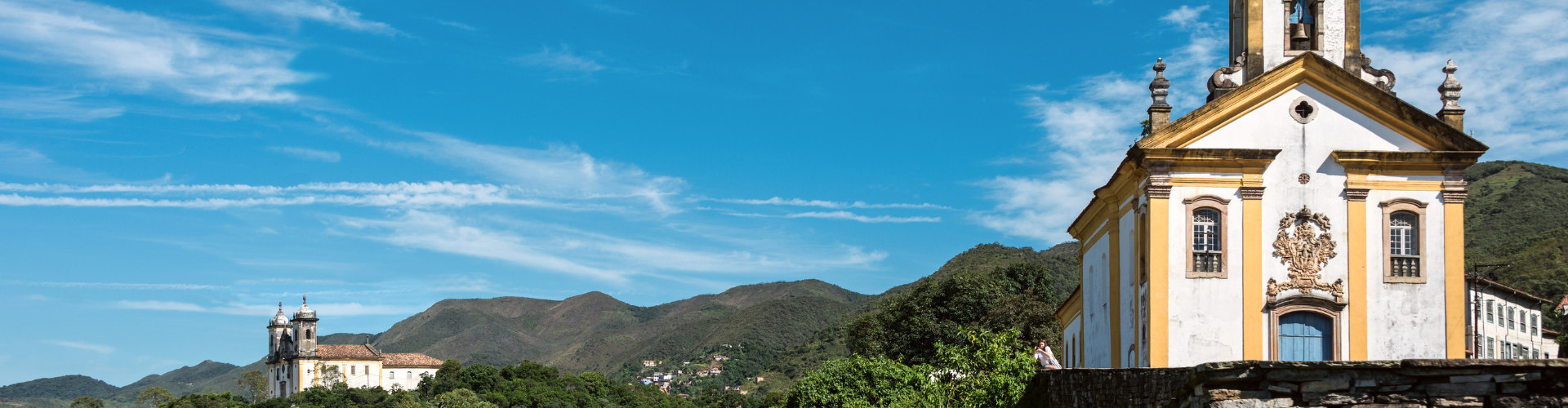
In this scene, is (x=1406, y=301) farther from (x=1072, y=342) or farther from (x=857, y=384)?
(x=1072, y=342)

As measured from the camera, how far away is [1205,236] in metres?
23.7

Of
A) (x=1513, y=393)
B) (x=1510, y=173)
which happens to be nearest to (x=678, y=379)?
(x=1510, y=173)

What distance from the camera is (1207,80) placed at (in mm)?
25156

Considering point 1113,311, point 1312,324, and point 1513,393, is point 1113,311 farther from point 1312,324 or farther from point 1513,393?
Result: point 1513,393

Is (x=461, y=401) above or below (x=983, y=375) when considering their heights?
below

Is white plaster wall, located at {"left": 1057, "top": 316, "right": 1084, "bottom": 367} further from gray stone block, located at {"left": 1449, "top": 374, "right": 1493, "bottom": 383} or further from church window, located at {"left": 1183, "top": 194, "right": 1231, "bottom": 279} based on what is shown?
gray stone block, located at {"left": 1449, "top": 374, "right": 1493, "bottom": 383}

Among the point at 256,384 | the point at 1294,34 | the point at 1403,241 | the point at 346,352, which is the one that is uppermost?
the point at 1294,34

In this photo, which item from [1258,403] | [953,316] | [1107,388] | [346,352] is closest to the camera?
[1258,403]

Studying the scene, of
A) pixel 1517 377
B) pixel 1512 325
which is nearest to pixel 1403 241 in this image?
pixel 1517 377

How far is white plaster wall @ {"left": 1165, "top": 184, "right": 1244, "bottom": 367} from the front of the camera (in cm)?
2323

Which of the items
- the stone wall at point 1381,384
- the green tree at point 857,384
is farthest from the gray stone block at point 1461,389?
the green tree at point 857,384

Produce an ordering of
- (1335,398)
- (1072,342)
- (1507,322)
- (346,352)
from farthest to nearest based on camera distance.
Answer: (346,352)
(1507,322)
(1072,342)
(1335,398)

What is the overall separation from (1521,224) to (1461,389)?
80.2 m

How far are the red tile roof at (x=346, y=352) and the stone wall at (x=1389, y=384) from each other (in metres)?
159
